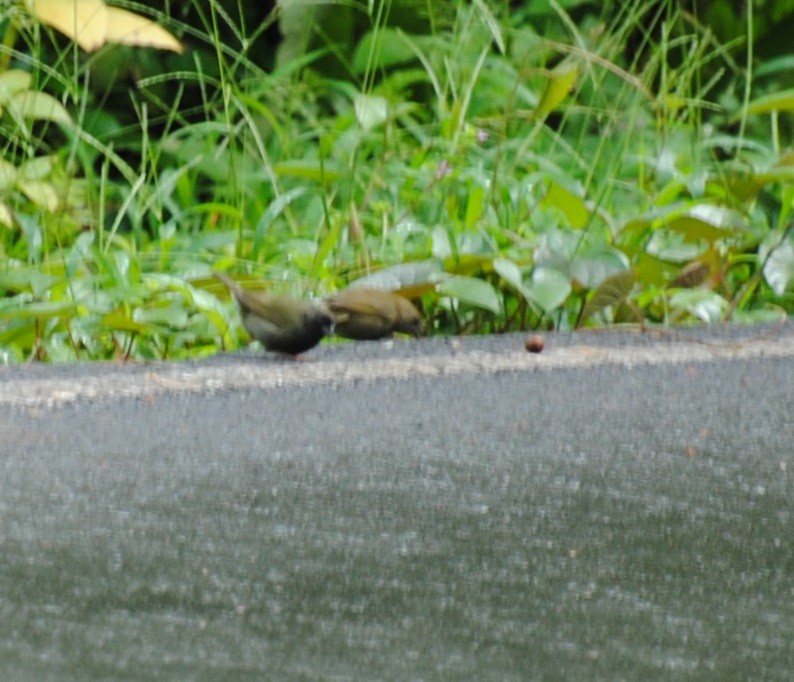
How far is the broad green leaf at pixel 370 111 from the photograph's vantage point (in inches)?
178

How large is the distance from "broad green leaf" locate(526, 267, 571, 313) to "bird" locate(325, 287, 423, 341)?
326 millimetres

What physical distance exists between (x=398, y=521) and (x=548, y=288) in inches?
65.3

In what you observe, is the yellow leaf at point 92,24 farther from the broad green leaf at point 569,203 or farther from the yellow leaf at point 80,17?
the broad green leaf at point 569,203

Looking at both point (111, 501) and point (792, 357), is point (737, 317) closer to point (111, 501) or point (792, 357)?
point (792, 357)

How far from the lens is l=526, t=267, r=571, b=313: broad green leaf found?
3.61 m

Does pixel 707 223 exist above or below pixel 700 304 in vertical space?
above

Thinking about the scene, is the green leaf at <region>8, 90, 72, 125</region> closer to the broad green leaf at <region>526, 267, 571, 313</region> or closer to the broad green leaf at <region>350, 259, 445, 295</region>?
the broad green leaf at <region>350, 259, 445, 295</region>

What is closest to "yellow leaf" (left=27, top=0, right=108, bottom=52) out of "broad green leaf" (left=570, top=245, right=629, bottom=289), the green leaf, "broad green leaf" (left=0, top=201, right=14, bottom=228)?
the green leaf

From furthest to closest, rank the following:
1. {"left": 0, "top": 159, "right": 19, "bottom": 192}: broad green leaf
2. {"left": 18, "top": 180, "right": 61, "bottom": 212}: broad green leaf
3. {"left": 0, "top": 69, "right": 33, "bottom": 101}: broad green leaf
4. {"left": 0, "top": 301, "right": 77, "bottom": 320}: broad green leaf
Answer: {"left": 0, "top": 69, "right": 33, "bottom": 101}: broad green leaf
{"left": 18, "top": 180, "right": 61, "bottom": 212}: broad green leaf
{"left": 0, "top": 159, "right": 19, "bottom": 192}: broad green leaf
{"left": 0, "top": 301, "right": 77, "bottom": 320}: broad green leaf

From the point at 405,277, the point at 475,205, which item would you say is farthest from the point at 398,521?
the point at 475,205

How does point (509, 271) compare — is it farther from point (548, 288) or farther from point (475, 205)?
point (475, 205)

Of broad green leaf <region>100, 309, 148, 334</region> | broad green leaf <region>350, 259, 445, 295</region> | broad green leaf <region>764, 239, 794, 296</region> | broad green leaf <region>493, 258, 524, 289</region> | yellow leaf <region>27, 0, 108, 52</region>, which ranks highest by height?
yellow leaf <region>27, 0, 108, 52</region>

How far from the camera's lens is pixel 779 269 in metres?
4.09

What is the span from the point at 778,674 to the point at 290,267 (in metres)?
2.63
